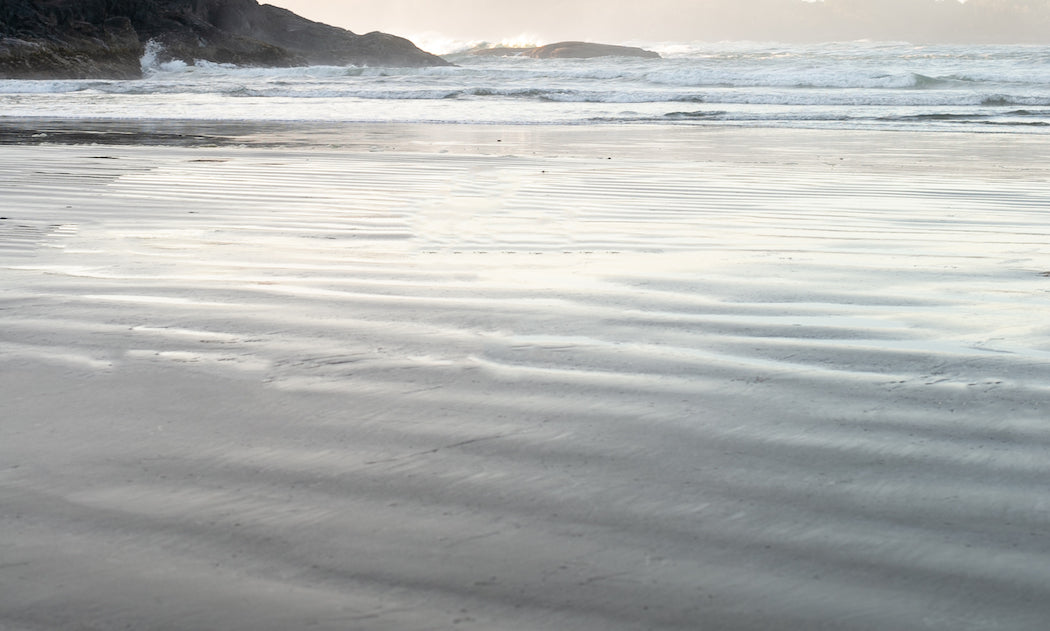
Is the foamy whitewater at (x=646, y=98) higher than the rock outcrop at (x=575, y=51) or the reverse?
the reverse

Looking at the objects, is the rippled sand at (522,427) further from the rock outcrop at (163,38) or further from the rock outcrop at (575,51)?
the rock outcrop at (575,51)

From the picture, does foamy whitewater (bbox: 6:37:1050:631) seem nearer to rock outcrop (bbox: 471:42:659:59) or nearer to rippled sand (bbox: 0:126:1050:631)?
rippled sand (bbox: 0:126:1050:631)

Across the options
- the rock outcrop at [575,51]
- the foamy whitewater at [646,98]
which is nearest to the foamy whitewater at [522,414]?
the foamy whitewater at [646,98]

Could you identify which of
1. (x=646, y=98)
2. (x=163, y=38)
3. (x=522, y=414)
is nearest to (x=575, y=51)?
(x=163, y=38)

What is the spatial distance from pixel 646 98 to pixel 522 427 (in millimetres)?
16184

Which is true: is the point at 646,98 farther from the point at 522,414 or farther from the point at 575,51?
the point at 575,51

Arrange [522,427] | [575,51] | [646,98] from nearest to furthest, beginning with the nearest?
1. [522,427]
2. [646,98]
3. [575,51]

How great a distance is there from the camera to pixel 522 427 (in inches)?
68.7

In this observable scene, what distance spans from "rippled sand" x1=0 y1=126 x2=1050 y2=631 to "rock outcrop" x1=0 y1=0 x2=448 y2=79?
2909cm

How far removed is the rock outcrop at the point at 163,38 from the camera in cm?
3088

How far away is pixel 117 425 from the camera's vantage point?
1747 millimetres

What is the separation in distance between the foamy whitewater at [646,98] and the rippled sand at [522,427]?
359 inches

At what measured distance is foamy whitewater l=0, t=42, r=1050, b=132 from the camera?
1304 centimetres

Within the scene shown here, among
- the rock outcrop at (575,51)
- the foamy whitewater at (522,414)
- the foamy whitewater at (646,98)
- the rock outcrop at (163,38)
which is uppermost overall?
the rock outcrop at (575,51)
